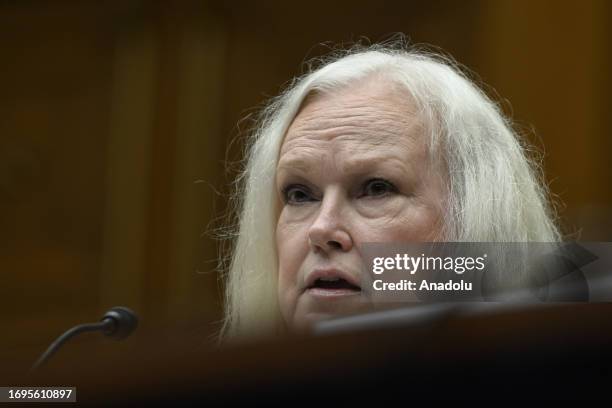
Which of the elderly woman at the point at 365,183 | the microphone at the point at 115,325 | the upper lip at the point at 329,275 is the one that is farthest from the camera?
the elderly woman at the point at 365,183

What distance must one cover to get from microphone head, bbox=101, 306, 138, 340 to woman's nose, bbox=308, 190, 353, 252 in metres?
0.45

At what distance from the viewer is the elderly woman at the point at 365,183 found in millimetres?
2111

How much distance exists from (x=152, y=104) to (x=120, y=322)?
352cm

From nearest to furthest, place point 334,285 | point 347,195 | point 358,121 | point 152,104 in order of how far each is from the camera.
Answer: point 334,285
point 347,195
point 358,121
point 152,104

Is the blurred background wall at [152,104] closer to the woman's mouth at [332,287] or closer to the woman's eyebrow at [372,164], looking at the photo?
the woman's eyebrow at [372,164]

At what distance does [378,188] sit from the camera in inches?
85.8

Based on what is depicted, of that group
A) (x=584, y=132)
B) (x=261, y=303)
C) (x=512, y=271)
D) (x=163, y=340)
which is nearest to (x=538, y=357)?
(x=163, y=340)

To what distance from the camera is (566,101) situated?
4.01 m

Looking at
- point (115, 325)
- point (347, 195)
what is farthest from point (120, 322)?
point (347, 195)

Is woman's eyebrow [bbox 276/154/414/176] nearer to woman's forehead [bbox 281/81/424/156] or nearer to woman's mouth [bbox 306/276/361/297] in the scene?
woman's forehead [bbox 281/81/424/156]

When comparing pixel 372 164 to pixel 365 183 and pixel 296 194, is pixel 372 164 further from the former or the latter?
pixel 296 194

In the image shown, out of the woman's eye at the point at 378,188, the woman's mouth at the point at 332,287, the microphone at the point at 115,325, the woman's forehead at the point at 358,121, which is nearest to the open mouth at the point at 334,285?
the woman's mouth at the point at 332,287

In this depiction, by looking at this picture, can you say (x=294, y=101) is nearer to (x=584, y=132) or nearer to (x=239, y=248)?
(x=239, y=248)

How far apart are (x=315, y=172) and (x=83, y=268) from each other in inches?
112
